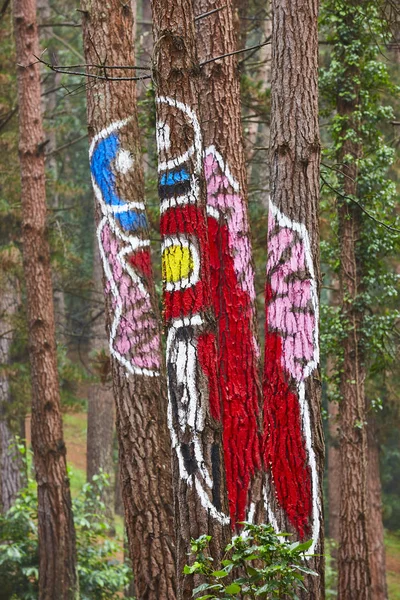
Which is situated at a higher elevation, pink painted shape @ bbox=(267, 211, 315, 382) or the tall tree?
the tall tree

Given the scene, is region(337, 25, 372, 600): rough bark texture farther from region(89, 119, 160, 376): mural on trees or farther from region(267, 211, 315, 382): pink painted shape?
region(267, 211, 315, 382): pink painted shape

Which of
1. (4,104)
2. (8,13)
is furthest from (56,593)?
(8,13)

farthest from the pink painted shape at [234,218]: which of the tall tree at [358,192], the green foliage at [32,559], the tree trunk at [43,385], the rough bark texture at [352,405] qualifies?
the green foliage at [32,559]

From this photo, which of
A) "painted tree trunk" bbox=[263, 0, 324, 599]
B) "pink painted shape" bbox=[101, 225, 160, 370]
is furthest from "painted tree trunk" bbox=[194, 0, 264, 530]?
"pink painted shape" bbox=[101, 225, 160, 370]

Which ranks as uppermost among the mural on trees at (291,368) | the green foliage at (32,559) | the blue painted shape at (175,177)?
the blue painted shape at (175,177)

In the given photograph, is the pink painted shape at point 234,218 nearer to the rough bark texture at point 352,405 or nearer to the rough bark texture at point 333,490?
the rough bark texture at point 352,405

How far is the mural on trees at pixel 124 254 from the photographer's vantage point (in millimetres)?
6051

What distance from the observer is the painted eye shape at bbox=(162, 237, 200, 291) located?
15.0ft

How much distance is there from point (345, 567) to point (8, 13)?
1123cm

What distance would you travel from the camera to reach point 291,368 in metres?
5.36

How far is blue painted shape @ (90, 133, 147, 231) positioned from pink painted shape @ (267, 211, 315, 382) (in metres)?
1.31

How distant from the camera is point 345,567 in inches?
391

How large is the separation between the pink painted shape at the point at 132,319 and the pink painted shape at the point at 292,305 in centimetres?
103

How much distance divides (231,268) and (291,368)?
4.11 feet
